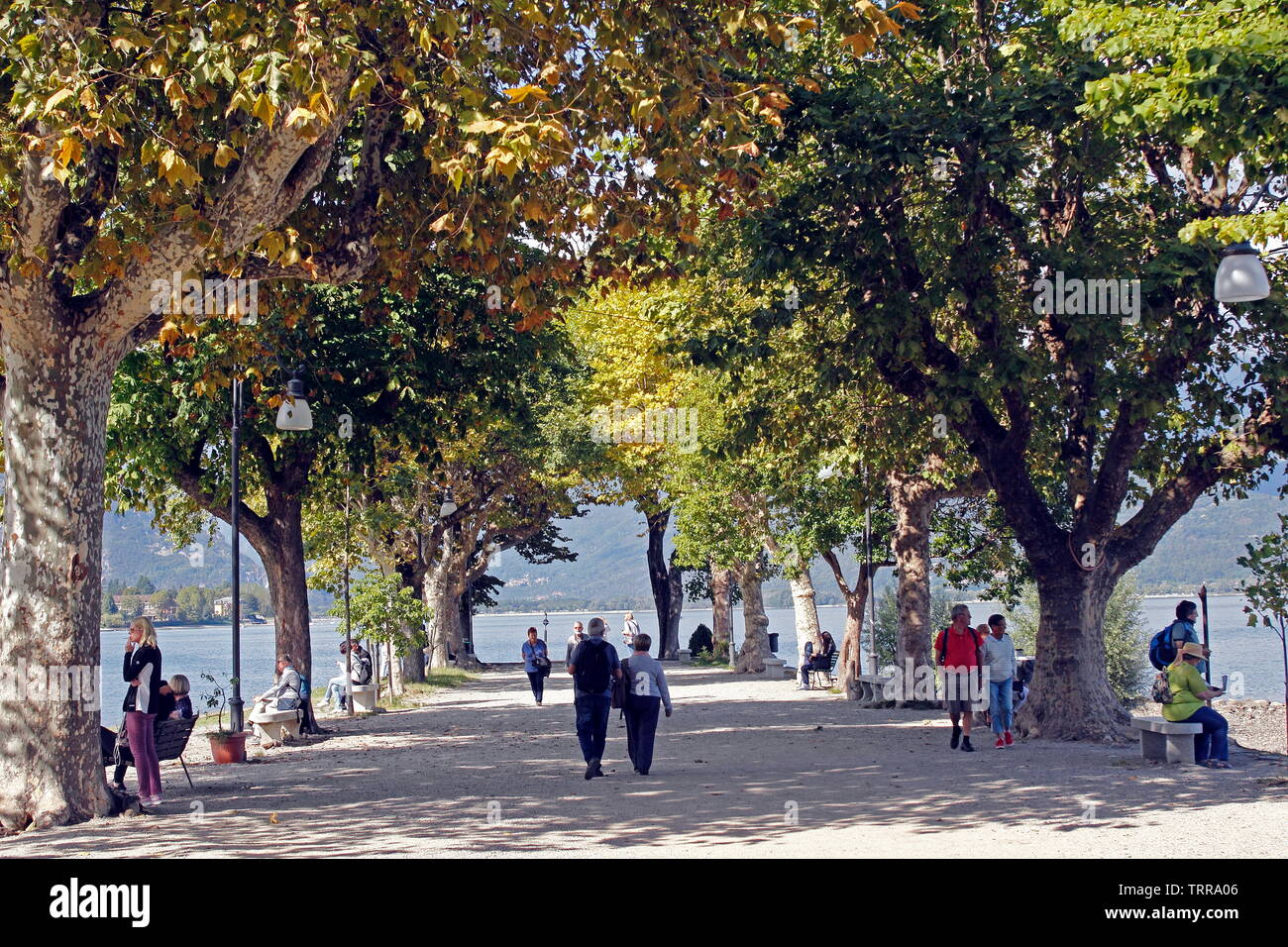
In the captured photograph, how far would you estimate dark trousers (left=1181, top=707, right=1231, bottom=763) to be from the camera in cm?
1570

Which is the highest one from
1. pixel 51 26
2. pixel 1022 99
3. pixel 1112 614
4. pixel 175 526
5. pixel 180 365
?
pixel 1022 99

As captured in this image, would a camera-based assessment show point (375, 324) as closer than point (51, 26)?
No

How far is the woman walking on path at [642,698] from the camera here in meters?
15.8

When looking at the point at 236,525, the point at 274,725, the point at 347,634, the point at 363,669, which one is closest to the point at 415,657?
the point at 363,669

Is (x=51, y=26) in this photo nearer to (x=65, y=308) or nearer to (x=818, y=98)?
(x=65, y=308)

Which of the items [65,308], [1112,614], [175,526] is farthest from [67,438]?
[1112,614]

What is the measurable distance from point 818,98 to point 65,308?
943 cm

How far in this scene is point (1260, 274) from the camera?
43.3ft

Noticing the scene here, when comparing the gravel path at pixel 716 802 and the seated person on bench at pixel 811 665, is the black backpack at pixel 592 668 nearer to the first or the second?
the gravel path at pixel 716 802

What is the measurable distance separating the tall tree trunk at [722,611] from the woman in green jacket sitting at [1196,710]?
33975mm

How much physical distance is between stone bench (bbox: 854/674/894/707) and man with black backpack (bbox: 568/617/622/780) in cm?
1307

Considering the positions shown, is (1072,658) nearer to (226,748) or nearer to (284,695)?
(226,748)

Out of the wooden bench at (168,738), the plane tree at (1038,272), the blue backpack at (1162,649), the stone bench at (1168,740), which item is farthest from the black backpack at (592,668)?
the blue backpack at (1162,649)

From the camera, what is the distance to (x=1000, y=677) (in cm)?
1877
